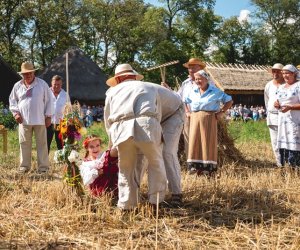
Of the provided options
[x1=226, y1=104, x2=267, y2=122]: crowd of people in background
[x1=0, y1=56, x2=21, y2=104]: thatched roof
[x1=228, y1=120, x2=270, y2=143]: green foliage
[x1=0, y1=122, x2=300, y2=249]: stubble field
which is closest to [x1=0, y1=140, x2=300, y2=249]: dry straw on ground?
[x1=0, y1=122, x2=300, y2=249]: stubble field

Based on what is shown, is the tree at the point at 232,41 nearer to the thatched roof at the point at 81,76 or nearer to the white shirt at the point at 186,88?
the thatched roof at the point at 81,76

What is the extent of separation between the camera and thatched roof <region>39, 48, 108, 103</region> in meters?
27.4

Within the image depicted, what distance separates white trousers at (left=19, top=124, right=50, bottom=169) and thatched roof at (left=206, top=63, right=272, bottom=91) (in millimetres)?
22245

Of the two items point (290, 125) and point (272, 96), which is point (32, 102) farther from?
point (290, 125)

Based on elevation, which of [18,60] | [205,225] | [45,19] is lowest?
[205,225]

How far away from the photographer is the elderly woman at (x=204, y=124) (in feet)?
21.1

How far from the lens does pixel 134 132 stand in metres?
4.17

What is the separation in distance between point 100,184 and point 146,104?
114cm

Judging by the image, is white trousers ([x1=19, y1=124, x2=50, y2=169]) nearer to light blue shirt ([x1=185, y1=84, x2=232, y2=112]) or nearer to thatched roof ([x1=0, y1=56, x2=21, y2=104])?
light blue shirt ([x1=185, y1=84, x2=232, y2=112])

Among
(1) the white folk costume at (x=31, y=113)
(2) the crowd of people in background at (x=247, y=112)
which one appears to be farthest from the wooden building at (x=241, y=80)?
(1) the white folk costume at (x=31, y=113)

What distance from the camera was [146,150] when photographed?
167 inches

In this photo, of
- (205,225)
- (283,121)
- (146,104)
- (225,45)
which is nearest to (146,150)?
(146,104)

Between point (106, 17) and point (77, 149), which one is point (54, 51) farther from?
point (77, 149)

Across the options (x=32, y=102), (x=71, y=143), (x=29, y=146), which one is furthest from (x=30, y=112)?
(x=71, y=143)
